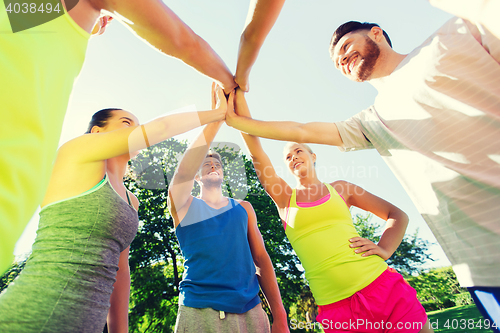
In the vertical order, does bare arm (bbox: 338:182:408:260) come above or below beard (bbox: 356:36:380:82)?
below

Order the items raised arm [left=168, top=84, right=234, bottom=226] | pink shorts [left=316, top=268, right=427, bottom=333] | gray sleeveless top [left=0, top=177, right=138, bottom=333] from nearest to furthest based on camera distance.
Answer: gray sleeveless top [left=0, top=177, right=138, bottom=333] < pink shorts [left=316, top=268, right=427, bottom=333] < raised arm [left=168, top=84, right=234, bottom=226]

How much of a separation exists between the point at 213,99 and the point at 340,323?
250 centimetres

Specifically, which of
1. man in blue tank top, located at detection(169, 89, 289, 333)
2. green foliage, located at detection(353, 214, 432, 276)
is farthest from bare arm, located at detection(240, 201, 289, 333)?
green foliage, located at detection(353, 214, 432, 276)

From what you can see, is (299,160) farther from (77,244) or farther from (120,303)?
(77,244)

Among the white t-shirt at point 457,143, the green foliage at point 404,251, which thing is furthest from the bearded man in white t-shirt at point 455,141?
the green foliage at point 404,251

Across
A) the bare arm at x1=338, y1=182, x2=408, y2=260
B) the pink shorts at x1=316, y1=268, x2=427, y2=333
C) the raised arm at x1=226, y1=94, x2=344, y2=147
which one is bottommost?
the pink shorts at x1=316, y1=268, x2=427, y2=333

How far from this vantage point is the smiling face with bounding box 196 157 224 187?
3557 millimetres

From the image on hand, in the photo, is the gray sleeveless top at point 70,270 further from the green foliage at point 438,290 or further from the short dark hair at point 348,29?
the green foliage at point 438,290

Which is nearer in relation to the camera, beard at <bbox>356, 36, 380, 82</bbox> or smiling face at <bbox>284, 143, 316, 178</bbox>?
beard at <bbox>356, 36, 380, 82</bbox>

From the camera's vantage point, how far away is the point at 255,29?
188 centimetres

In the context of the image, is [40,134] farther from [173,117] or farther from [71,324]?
[173,117]

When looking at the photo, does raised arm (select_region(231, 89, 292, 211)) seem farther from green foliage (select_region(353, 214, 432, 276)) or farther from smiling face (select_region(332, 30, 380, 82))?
green foliage (select_region(353, 214, 432, 276))

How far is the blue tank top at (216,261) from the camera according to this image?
2367 millimetres

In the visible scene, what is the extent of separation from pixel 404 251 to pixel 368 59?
24133mm
